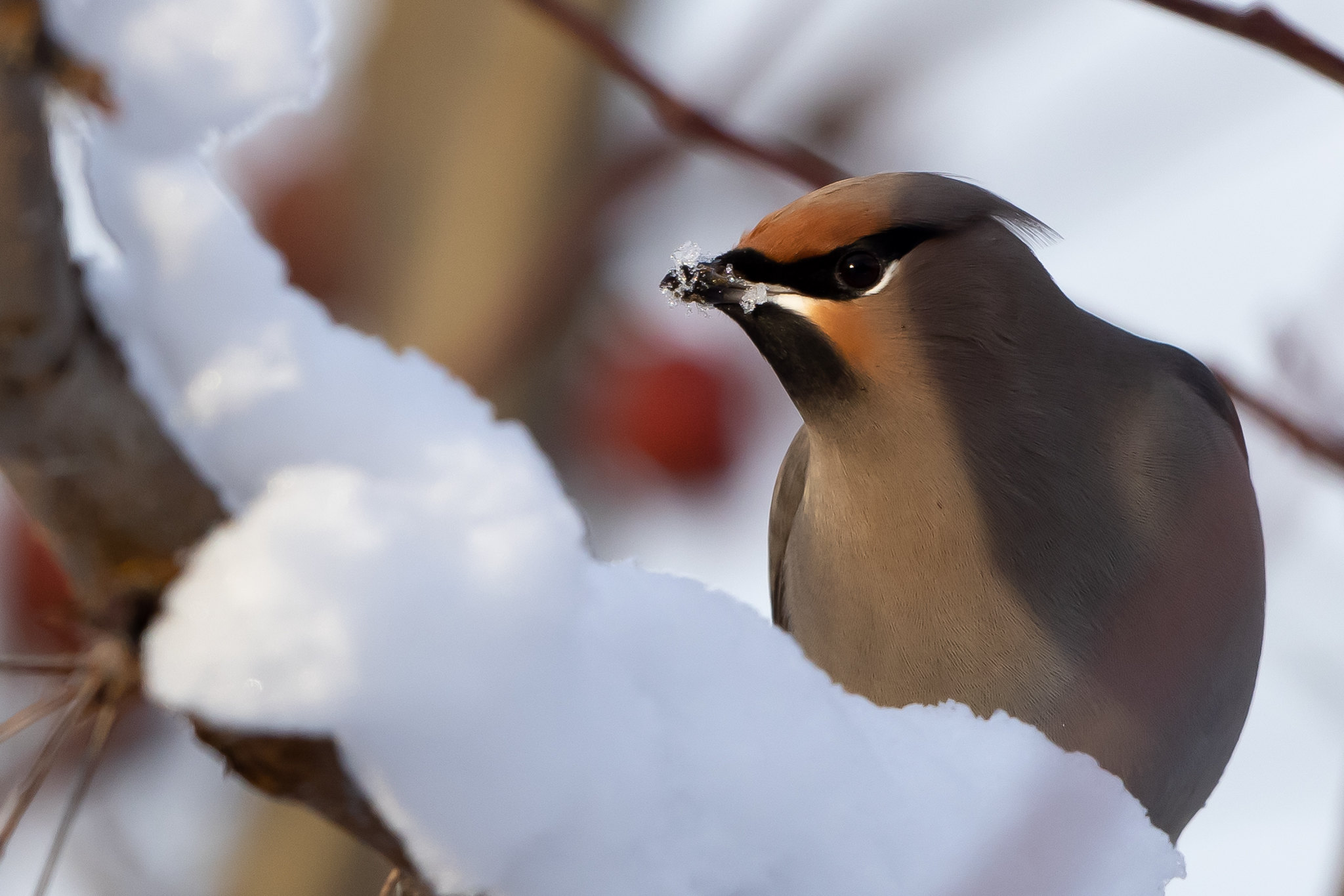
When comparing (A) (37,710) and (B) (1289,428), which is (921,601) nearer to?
(B) (1289,428)

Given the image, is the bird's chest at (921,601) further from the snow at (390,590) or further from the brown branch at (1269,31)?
the snow at (390,590)

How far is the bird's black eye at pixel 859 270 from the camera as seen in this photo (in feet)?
4.28

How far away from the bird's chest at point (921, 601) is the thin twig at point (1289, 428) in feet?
0.82

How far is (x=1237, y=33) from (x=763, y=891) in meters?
0.59

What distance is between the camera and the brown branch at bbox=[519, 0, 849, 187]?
1.09 m

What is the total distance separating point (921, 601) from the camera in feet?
4.32

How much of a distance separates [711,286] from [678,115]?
0.17 metres

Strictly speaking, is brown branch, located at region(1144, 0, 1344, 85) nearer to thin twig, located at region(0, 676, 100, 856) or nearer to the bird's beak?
the bird's beak

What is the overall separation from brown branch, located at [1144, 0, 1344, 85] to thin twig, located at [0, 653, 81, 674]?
26.8 inches

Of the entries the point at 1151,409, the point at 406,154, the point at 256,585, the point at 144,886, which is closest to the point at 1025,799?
the point at 256,585

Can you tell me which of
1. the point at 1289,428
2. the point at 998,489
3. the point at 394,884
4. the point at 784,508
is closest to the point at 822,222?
the point at 998,489

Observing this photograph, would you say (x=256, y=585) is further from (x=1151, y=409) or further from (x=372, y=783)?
(x=1151, y=409)

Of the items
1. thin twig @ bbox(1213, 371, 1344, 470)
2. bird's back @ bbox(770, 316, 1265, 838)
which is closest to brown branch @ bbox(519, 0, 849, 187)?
bird's back @ bbox(770, 316, 1265, 838)

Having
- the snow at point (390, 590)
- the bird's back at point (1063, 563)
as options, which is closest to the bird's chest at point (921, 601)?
the bird's back at point (1063, 563)
